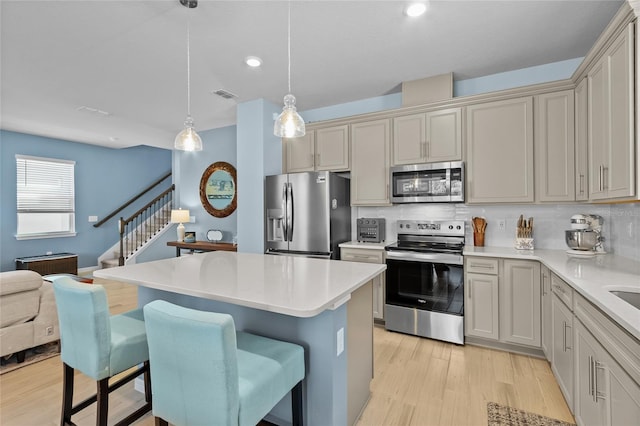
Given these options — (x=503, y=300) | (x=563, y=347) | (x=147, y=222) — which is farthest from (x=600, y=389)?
(x=147, y=222)

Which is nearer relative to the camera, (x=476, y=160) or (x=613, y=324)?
(x=613, y=324)

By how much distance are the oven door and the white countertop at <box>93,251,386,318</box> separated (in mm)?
1212

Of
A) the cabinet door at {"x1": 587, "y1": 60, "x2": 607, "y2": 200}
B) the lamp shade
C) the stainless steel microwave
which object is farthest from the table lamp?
the cabinet door at {"x1": 587, "y1": 60, "x2": 607, "y2": 200}

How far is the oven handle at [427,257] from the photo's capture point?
2.89 m

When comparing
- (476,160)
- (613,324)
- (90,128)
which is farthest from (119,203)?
(613,324)

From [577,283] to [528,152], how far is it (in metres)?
1.61

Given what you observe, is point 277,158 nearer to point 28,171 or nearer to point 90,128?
point 90,128

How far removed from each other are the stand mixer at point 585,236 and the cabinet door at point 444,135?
1.14 m

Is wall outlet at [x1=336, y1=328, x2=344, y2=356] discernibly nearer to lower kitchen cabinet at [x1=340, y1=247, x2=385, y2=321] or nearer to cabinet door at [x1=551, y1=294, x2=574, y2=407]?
cabinet door at [x1=551, y1=294, x2=574, y2=407]

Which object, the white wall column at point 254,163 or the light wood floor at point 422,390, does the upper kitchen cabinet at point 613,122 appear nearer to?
the light wood floor at point 422,390

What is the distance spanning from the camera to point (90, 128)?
530 centimetres

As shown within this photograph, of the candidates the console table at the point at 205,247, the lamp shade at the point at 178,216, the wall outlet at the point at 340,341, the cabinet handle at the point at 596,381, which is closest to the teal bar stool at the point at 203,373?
the wall outlet at the point at 340,341

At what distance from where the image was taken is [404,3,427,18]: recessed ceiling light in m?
2.12

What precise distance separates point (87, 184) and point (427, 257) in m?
7.11
